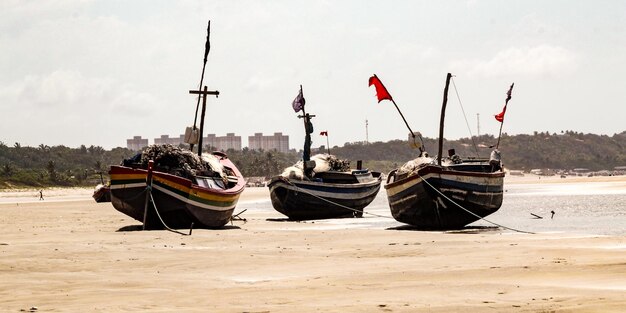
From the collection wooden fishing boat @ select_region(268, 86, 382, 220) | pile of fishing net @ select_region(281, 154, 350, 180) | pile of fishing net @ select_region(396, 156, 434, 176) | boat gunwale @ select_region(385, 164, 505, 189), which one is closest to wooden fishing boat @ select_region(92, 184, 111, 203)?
wooden fishing boat @ select_region(268, 86, 382, 220)

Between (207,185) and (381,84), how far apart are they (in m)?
8.14

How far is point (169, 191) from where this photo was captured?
2955 cm

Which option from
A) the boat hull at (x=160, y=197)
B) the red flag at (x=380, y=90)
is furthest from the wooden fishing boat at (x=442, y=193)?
the boat hull at (x=160, y=197)

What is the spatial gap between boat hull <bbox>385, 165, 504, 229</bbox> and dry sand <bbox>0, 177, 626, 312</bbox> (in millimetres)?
7671

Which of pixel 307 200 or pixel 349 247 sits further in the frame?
pixel 307 200

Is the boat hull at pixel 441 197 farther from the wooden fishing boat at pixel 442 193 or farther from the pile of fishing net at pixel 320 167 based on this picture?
the pile of fishing net at pixel 320 167

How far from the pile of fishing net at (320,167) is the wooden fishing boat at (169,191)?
913cm

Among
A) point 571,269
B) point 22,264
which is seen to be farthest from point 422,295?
point 22,264

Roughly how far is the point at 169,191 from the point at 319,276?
614 inches

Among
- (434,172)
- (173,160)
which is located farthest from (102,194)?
(434,172)

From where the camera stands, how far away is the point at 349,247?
21797 millimetres

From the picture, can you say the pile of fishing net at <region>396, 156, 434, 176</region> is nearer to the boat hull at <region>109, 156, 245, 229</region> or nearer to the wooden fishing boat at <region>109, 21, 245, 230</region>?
the wooden fishing boat at <region>109, 21, 245, 230</region>

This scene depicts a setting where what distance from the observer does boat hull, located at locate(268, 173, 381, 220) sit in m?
40.8

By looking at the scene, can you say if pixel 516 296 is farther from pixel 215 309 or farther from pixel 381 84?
pixel 381 84
